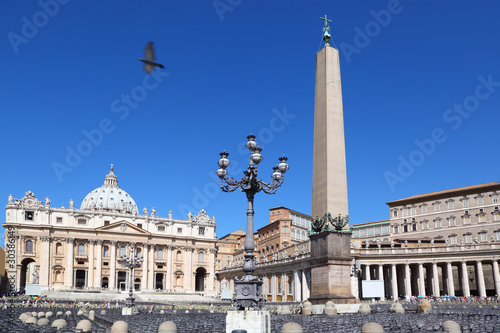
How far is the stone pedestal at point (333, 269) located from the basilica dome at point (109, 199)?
10516 centimetres

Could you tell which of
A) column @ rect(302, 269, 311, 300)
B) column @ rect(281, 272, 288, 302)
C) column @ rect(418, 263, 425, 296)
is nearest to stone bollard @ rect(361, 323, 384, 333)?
column @ rect(302, 269, 311, 300)

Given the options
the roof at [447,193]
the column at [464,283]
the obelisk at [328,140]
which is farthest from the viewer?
the roof at [447,193]

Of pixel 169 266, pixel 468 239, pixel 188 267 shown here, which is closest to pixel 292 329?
pixel 468 239

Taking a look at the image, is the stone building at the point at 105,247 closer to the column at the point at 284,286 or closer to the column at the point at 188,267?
the column at the point at 188,267

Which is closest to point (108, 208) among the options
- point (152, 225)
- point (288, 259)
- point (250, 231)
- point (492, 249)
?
point (152, 225)

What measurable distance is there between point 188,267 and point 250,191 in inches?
3484

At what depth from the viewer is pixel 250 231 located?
1325 centimetres

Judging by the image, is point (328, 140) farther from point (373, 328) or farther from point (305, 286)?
point (305, 286)

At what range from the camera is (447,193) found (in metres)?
65.4

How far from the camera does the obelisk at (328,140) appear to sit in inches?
848

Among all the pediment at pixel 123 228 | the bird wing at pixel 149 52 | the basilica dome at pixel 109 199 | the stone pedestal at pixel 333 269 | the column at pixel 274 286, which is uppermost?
the basilica dome at pixel 109 199

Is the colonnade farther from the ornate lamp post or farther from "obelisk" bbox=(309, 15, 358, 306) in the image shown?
the ornate lamp post

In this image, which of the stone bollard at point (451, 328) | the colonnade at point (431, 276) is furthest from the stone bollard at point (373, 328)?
the colonnade at point (431, 276)

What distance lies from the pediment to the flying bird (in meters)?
85.9
